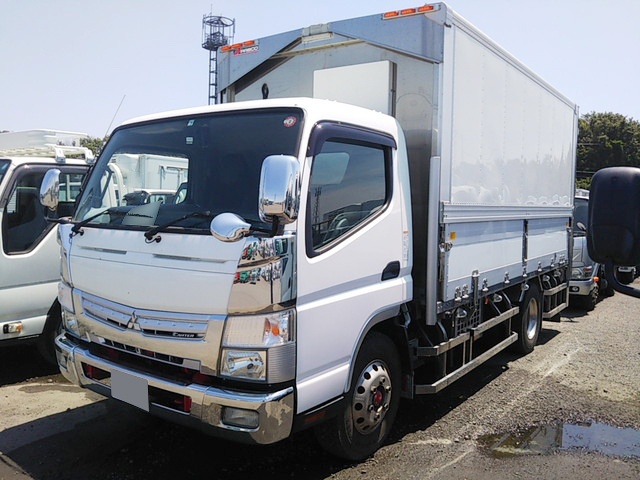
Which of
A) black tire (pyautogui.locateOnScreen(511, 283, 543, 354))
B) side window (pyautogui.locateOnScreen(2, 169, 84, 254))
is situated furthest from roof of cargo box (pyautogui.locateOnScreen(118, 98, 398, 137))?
black tire (pyautogui.locateOnScreen(511, 283, 543, 354))

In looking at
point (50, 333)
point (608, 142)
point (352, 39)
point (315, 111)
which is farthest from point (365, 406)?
point (608, 142)

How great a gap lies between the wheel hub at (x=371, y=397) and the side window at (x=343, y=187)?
1.07 meters

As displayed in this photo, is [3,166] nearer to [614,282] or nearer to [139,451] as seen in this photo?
[139,451]

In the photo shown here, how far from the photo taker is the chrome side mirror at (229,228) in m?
2.90

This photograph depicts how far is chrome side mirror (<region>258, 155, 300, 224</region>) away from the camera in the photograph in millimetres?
2830

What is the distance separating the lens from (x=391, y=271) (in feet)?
13.2

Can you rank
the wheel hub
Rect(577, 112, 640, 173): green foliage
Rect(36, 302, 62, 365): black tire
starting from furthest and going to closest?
Rect(577, 112, 640, 173): green foliage → Rect(36, 302, 62, 365): black tire → the wheel hub

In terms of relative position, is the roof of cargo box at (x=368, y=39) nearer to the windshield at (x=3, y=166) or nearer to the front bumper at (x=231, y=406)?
the windshield at (x=3, y=166)

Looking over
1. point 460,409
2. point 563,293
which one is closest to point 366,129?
point 460,409

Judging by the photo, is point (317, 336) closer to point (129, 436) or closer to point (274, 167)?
point (274, 167)

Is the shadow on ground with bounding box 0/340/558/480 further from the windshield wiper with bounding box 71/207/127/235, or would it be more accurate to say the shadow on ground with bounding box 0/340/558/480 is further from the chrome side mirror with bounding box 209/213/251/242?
the chrome side mirror with bounding box 209/213/251/242

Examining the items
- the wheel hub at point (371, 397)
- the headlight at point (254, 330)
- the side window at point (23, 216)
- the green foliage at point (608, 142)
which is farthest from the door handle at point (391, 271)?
the green foliage at point (608, 142)

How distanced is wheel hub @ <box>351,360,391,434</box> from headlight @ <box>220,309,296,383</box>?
37.2 inches

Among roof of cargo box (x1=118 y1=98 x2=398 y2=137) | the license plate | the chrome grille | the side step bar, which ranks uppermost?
roof of cargo box (x1=118 y1=98 x2=398 y2=137)
